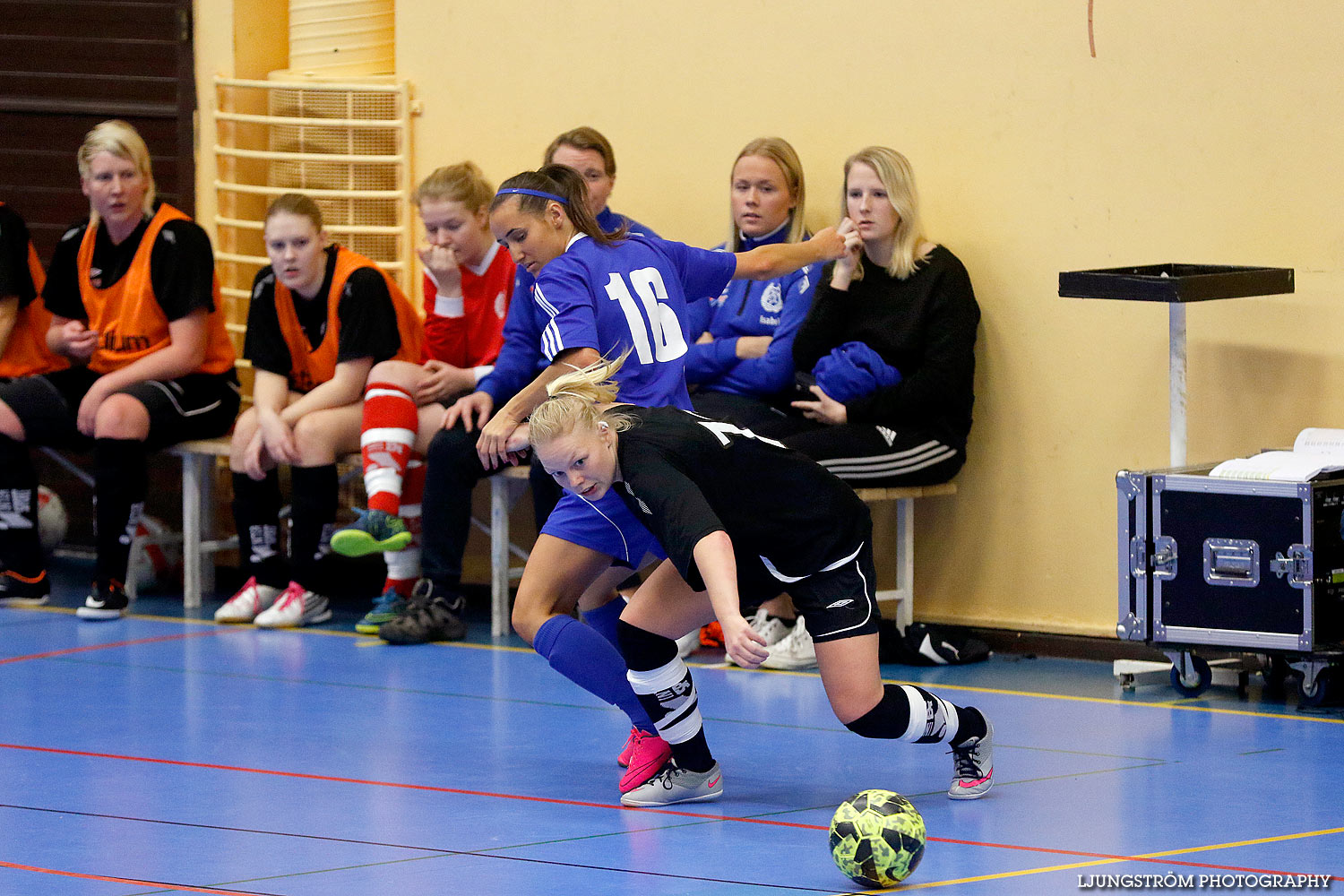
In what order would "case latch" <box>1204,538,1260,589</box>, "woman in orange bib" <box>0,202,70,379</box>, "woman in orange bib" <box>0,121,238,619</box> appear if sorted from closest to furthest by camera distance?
1. "case latch" <box>1204,538,1260,589</box>
2. "woman in orange bib" <box>0,121,238,619</box>
3. "woman in orange bib" <box>0,202,70,379</box>

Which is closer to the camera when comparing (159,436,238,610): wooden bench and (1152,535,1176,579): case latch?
(1152,535,1176,579): case latch

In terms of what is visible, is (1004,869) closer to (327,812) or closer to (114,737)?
(327,812)

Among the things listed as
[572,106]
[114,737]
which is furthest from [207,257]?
[114,737]

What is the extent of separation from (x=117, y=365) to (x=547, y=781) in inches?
137

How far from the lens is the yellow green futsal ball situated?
A: 3545mm

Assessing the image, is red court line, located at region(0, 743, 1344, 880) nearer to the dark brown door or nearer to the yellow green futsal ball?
the yellow green futsal ball

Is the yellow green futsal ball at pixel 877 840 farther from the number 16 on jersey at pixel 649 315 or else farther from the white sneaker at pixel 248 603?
the white sneaker at pixel 248 603

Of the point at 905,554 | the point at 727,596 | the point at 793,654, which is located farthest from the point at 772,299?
the point at 727,596

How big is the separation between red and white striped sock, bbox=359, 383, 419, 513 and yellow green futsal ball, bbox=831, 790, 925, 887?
10.7 feet

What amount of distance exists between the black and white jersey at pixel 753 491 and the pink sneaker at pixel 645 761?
20.8 inches

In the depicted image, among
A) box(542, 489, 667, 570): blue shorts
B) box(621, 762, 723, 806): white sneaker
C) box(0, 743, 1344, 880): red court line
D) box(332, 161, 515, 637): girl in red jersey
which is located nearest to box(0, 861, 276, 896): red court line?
box(0, 743, 1344, 880): red court line

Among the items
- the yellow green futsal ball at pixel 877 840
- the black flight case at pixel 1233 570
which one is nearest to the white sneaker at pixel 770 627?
the black flight case at pixel 1233 570

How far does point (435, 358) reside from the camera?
690 centimetres

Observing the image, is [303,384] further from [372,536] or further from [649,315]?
[649,315]
